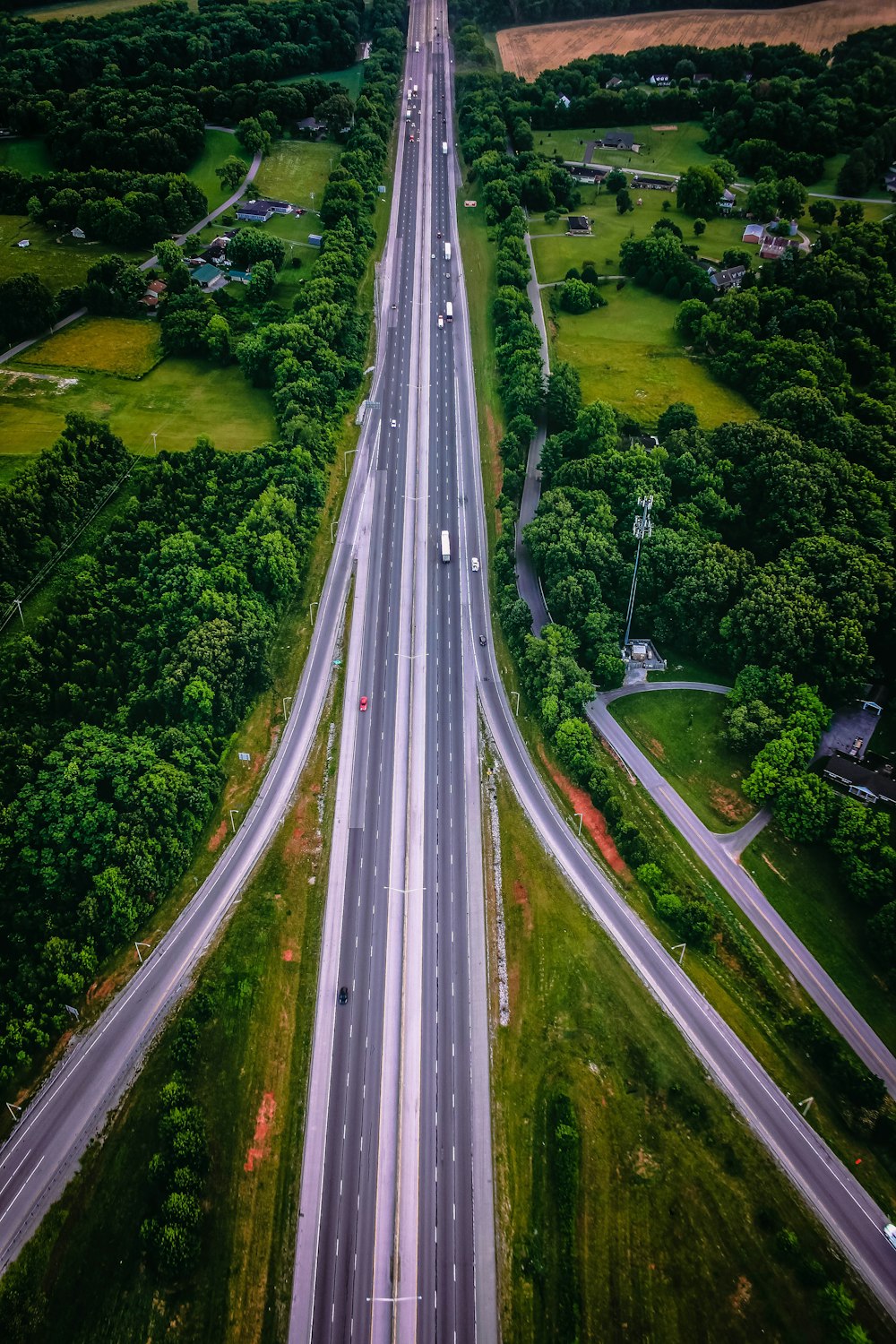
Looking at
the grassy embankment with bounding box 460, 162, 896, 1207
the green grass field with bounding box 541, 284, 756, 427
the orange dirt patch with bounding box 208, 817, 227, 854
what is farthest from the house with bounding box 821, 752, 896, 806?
the green grass field with bounding box 541, 284, 756, 427

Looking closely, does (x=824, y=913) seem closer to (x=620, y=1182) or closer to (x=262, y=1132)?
(x=620, y=1182)

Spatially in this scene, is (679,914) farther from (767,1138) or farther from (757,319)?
(757,319)

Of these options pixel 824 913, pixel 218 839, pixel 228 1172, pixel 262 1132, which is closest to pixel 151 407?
pixel 218 839

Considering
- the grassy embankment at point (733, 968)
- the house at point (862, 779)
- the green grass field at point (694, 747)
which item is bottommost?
the grassy embankment at point (733, 968)

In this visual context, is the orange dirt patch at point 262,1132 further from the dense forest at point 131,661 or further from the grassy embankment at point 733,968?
the grassy embankment at point 733,968

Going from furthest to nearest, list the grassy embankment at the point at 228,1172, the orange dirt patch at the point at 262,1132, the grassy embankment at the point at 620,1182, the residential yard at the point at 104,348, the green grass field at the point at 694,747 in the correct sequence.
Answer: the residential yard at the point at 104,348, the green grass field at the point at 694,747, the orange dirt patch at the point at 262,1132, the grassy embankment at the point at 620,1182, the grassy embankment at the point at 228,1172

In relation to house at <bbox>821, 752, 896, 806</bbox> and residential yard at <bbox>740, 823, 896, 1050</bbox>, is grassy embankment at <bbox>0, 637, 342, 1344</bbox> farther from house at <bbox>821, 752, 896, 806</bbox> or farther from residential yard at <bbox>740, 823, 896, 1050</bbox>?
house at <bbox>821, 752, 896, 806</bbox>

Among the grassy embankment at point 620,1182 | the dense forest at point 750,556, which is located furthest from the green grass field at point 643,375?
the grassy embankment at point 620,1182
